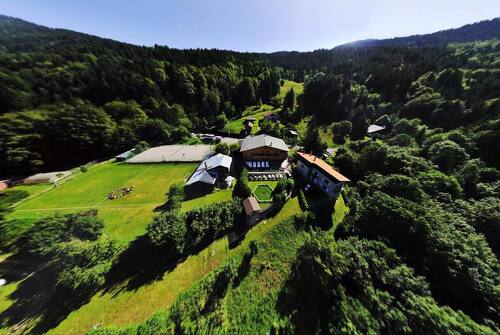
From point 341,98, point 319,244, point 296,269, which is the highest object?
point 341,98

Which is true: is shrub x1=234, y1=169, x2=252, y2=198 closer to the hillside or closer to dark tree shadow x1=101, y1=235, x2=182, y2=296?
dark tree shadow x1=101, y1=235, x2=182, y2=296

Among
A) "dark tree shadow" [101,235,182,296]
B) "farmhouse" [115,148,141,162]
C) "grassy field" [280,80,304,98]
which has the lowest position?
"dark tree shadow" [101,235,182,296]

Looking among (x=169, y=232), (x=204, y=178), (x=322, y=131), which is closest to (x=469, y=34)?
(x=322, y=131)

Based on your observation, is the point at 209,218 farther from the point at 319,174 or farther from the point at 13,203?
the point at 13,203

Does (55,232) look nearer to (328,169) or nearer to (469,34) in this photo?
(328,169)

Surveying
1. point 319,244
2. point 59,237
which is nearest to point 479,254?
point 319,244

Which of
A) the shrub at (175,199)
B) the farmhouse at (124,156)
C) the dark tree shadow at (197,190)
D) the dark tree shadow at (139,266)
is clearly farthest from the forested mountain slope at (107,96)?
the dark tree shadow at (139,266)

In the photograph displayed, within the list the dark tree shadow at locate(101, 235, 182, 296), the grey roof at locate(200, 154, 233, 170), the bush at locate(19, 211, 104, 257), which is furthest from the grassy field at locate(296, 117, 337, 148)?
the bush at locate(19, 211, 104, 257)
